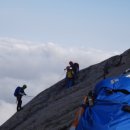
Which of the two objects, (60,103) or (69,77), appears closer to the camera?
(60,103)

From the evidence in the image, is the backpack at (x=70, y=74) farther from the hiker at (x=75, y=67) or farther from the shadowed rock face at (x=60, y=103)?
the shadowed rock face at (x=60, y=103)

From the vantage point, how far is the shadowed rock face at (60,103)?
918 inches

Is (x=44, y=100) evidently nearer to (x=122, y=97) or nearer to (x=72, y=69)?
(x=72, y=69)

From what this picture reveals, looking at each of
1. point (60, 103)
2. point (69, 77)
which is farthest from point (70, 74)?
point (60, 103)

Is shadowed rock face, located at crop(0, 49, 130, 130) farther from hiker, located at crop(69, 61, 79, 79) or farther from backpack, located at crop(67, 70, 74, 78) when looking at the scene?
backpack, located at crop(67, 70, 74, 78)

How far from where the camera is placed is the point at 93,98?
5641 millimetres

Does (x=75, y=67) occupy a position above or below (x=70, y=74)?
above

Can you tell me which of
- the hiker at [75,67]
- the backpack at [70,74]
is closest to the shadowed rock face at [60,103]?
the hiker at [75,67]

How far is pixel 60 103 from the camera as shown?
92.6 ft

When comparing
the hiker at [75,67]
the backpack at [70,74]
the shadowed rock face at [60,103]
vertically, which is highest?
the hiker at [75,67]

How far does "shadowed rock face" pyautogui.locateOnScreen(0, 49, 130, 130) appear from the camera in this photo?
76.5 ft

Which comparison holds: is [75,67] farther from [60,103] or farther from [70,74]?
[60,103]

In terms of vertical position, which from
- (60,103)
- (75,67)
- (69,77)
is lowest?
(60,103)

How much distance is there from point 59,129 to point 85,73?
2014 centimetres
